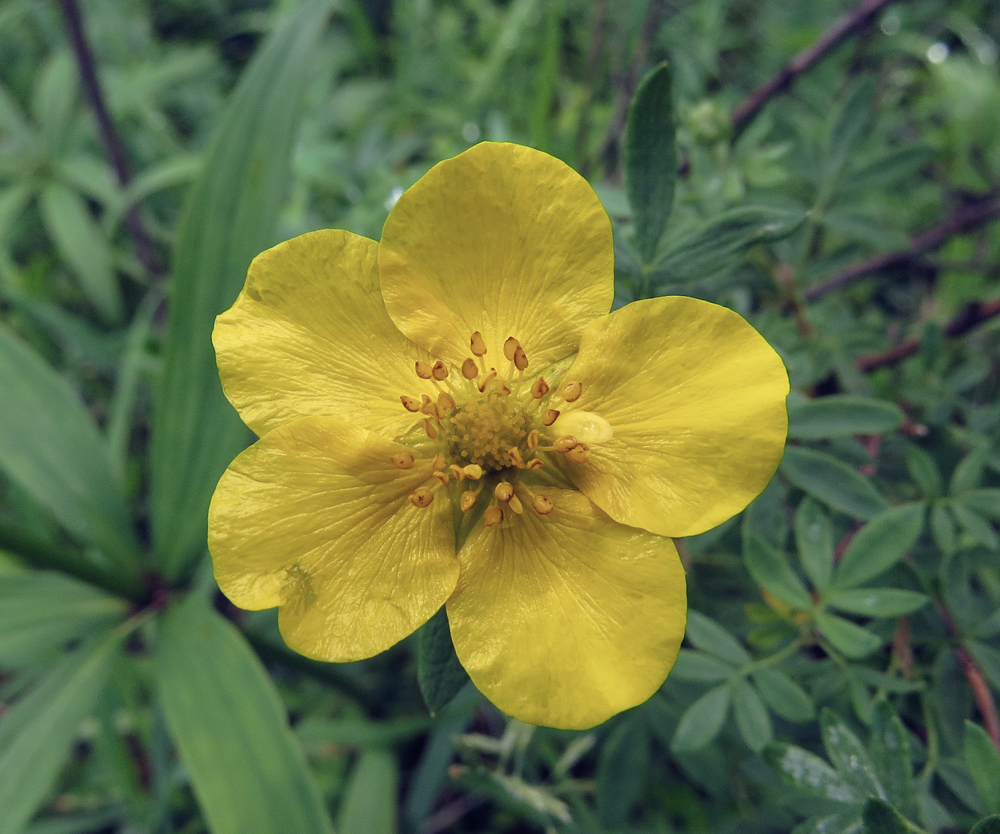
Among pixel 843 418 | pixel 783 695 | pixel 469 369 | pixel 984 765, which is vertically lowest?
pixel 783 695

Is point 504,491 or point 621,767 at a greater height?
point 504,491

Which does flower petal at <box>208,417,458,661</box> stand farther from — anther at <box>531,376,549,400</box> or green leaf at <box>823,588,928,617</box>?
green leaf at <box>823,588,928,617</box>

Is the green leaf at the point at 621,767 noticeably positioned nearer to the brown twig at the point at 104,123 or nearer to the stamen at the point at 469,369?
the stamen at the point at 469,369

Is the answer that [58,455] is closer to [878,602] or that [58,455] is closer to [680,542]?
[680,542]

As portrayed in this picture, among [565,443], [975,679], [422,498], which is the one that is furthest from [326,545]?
[975,679]

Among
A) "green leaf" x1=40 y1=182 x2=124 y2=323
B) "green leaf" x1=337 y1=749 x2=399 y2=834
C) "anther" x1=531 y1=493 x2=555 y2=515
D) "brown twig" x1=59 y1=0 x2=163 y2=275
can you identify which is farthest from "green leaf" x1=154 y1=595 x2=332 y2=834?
"brown twig" x1=59 y1=0 x2=163 y2=275

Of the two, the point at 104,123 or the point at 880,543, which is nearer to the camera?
the point at 880,543

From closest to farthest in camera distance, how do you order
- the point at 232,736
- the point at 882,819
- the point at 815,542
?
1. the point at 882,819
2. the point at 815,542
3. the point at 232,736

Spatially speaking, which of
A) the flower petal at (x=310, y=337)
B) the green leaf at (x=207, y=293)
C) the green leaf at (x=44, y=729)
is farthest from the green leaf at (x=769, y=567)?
the green leaf at (x=44, y=729)
